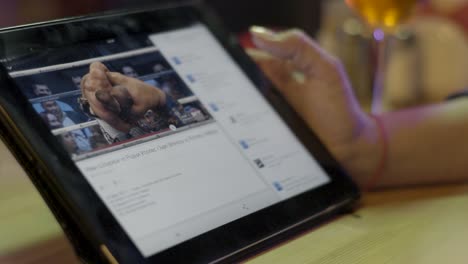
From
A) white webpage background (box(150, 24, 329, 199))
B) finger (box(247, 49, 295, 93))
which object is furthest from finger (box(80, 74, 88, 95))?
finger (box(247, 49, 295, 93))

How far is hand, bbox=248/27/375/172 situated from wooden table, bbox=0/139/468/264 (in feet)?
0.27

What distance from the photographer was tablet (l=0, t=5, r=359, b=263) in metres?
0.45

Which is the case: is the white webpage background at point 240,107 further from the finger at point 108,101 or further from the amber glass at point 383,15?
the amber glass at point 383,15

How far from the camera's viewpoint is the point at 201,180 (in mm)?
512

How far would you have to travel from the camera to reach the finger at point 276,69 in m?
0.69

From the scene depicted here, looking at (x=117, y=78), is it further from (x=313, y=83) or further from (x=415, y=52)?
(x=415, y=52)

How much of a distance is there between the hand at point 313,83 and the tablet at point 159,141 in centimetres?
5

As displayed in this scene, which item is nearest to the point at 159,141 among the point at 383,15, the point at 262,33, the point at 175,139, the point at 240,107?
the point at 175,139

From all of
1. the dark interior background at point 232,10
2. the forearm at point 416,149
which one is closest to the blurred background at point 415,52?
the dark interior background at point 232,10

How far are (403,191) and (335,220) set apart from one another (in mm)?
145

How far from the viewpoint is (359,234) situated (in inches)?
22.3

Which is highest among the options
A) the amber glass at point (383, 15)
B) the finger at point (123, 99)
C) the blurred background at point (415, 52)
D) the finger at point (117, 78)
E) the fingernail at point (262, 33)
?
the finger at point (117, 78)

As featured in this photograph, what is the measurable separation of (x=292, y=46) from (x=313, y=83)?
0.17ft

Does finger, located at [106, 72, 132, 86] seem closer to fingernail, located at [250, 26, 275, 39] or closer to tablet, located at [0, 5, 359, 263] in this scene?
tablet, located at [0, 5, 359, 263]
